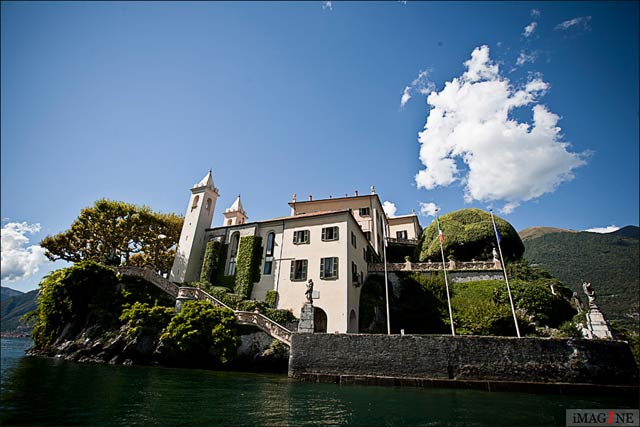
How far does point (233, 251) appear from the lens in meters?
31.9

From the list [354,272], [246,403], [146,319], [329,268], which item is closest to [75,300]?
[146,319]

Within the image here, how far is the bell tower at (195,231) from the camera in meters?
32.7

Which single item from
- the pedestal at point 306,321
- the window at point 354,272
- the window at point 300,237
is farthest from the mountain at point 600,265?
the pedestal at point 306,321

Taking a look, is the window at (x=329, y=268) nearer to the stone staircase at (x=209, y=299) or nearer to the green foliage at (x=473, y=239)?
the stone staircase at (x=209, y=299)

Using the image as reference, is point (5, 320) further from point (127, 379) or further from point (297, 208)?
point (127, 379)

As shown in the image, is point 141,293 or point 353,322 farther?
point 141,293

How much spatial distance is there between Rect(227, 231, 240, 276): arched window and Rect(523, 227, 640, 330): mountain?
5106cm

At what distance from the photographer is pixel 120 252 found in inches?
1385

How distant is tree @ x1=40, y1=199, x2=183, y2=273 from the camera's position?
108 feet

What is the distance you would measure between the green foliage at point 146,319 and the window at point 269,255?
8801mm

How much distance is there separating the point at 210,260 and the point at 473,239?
92.7 ft

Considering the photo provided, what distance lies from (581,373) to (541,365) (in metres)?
1.80

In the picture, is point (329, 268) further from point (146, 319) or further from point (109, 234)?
point (109, 234)

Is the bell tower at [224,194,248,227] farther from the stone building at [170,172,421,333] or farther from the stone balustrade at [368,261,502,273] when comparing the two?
the stone balustrade at [368,261,502,273]
